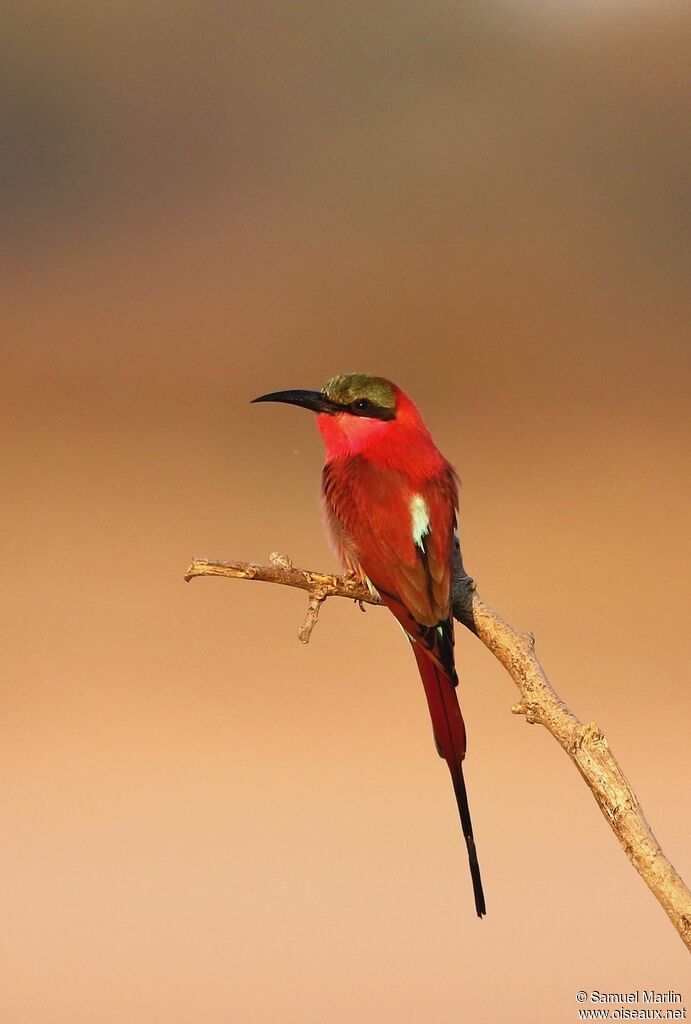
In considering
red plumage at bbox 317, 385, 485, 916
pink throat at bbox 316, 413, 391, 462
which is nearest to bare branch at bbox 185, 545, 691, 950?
red plumage at bbox 317, 385, 485, 916

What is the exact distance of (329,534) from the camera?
66.6 inches

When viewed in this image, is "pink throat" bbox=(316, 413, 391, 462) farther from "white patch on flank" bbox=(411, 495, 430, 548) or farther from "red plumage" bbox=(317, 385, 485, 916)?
"white patch on flank" bbox=(411, 495, 430, 548)

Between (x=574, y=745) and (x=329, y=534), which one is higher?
(x=329, y=534)

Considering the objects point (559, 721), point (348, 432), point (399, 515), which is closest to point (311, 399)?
point (348, 432)

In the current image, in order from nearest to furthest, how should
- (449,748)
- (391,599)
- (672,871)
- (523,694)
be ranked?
(672,871)
(523,694)
(449,748)
(391,599)

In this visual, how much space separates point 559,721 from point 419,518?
0.54 metres

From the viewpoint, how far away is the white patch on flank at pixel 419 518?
153 centimetres

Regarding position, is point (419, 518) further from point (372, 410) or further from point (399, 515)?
point (372, 410)

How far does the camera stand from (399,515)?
157 cm

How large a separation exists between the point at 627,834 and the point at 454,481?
2.64 feet

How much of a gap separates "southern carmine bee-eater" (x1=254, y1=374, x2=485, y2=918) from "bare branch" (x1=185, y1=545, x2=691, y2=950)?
1.9 inches

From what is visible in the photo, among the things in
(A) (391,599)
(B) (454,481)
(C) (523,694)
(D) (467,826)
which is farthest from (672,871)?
(B) (454,481)

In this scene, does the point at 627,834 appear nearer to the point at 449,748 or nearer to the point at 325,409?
the point at 449,748

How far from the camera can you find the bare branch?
90cm
